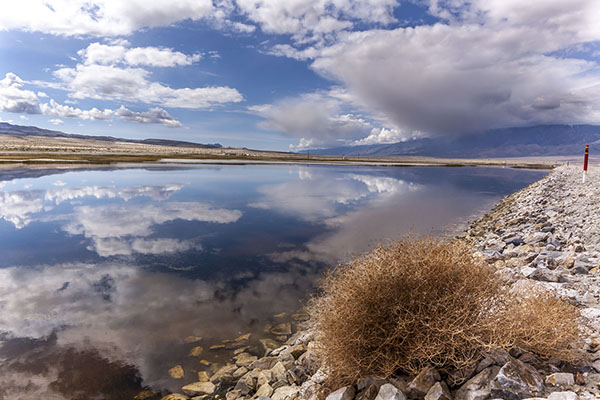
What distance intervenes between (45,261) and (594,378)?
1371cm

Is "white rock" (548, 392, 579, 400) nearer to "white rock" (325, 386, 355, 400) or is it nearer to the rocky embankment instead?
the rocky embankment

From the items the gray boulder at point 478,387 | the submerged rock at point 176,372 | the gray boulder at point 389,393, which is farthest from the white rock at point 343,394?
the submerged rock at point 176,372

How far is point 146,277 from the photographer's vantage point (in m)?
9.45

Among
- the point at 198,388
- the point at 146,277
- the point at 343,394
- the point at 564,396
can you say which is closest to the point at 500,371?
the point at 564,396

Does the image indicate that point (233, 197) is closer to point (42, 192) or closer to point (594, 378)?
point (42, 192)

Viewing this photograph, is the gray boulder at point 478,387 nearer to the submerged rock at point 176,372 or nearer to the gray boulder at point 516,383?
the gray boulder at point 516,383

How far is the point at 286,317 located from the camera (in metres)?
7.60

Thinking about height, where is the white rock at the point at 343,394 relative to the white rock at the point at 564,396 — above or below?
below

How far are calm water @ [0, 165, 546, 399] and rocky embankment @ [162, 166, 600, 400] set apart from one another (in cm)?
80

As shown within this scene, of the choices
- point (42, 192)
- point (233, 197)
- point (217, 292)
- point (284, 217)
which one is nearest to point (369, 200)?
point (284, 217)

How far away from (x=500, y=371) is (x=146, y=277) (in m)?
9.12

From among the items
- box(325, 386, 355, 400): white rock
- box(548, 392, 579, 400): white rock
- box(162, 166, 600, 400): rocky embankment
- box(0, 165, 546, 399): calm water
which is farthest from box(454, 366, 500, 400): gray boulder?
box(0, 165, 546, 399): calm water

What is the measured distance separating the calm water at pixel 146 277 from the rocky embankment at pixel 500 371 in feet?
2.62

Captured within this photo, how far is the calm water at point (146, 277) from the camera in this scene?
5.84m
